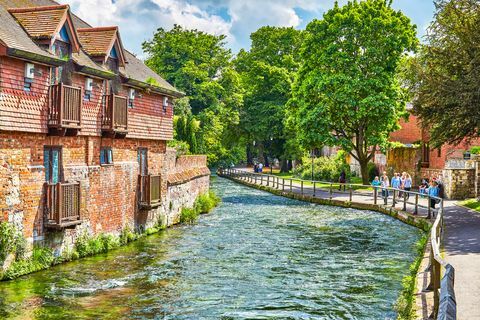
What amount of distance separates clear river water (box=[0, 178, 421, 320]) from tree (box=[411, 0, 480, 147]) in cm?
574

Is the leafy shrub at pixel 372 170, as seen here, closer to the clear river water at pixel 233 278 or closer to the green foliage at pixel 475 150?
the green foliage at pixel 475 150

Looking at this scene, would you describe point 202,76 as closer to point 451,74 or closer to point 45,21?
point 451,74

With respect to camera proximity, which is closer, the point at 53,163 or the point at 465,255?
the point at 465,255

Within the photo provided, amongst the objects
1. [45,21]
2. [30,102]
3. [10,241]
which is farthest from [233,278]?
[45,21]

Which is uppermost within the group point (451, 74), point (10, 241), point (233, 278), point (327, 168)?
point (451, 74)

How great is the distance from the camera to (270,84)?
66812mm

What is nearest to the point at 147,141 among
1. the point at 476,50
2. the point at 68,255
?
the point at 68,255

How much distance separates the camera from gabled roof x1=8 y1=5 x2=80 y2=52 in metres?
17.8

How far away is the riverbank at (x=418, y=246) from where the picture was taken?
37.0 feet

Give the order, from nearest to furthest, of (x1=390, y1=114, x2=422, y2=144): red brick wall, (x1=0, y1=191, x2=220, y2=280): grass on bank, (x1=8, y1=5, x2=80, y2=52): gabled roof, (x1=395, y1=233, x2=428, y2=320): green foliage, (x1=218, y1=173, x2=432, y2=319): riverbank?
1. (x1=395, y1=233, x2=428, y2=320): green foliage
2. (x1=218, y1=173, x2=432, y2=319): riverbank
3. (x1=0, y1=191, x2=220, y2=280): grass on bank
4. (x1=8, y1=5, x2=80, y2=52): gabled roof
5. (x1=390, y1=114, x2=422, y2=144): red brick wall

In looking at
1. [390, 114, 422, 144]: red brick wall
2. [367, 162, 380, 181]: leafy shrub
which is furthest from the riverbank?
[390, 114, 422, 144]: red brick wall

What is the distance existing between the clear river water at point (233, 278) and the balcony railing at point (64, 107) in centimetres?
437

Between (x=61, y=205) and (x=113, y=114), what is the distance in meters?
5.00

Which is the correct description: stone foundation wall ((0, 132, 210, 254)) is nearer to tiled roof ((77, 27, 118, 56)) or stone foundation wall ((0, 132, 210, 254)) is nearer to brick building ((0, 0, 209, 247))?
brick building ((0, 0, 209, 247))
